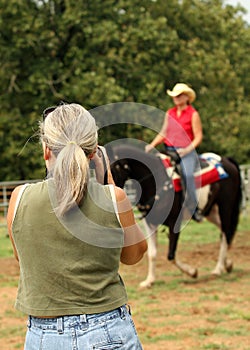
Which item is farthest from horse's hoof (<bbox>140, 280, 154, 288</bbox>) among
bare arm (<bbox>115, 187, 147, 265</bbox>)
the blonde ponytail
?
the blonde ponytail

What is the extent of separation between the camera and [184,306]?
7512mm

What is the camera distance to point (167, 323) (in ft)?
22.1

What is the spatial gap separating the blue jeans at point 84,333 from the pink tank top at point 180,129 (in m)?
6.41

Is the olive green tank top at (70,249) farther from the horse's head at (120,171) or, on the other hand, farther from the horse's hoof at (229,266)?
the horse's hoof at (229,266)

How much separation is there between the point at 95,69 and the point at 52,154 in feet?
65.2

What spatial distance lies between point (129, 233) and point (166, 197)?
5.37 meters

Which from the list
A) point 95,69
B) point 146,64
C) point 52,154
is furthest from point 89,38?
point 52,154

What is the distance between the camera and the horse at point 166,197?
8484mm

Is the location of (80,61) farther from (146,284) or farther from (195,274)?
(146,284)

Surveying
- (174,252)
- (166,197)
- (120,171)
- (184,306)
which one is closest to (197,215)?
(174,252)

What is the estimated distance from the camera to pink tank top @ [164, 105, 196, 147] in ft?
29.0

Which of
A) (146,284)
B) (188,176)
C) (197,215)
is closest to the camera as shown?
(146,284)

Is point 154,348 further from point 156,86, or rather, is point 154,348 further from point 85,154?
point 156,86

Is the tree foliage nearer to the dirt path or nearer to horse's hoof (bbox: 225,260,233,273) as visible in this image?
the dirt path
